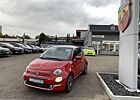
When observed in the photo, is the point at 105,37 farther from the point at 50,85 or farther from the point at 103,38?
the point at 50,85

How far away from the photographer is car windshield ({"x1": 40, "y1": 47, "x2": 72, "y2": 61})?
5863mm

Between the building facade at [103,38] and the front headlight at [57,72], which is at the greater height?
the building facade at [103,38]

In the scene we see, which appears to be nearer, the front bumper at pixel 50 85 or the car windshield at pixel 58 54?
the front bumper at pixel 50 85

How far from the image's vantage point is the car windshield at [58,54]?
5863 mm

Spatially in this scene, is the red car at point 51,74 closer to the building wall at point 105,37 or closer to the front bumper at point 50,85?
the front bumper at point 50,85

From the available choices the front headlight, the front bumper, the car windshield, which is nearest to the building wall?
the car windshield

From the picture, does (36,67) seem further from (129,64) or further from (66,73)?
(129,64)

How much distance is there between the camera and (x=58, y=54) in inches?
240

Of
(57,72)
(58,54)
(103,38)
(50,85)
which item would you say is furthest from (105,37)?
(50,85)

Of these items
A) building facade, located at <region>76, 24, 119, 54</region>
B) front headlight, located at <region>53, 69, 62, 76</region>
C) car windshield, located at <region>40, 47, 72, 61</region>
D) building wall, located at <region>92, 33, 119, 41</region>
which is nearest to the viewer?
front headlight, located at <region>53, 69, 62, 76</region>

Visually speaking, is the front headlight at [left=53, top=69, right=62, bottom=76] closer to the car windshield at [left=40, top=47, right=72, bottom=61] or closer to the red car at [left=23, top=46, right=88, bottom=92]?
the red car at [left=23, top=46, right=88, bottom=92]

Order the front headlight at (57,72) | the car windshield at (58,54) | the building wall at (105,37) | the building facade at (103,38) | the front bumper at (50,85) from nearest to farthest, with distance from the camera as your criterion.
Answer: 1. the front bumper at (50,85)
2. the front headlight at (57,72)
3. the car windshield at (58,54)
4. the building facade at (103,38)
5. the building wall at (105,37)

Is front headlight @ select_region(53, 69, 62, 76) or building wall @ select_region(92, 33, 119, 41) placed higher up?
building wall @ select_region(92, 33, 119, 41)

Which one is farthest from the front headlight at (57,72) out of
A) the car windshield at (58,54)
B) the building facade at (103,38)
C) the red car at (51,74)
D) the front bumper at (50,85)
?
the building facade at (103,38)
